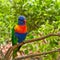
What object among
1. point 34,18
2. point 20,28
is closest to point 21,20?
point 20,28

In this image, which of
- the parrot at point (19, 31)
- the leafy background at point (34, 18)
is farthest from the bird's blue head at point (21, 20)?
the leafy background at point (34, 18)

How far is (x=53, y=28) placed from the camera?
1919 millimetres

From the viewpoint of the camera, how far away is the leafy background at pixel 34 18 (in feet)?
6.36

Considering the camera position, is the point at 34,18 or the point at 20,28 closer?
the point at 20,28

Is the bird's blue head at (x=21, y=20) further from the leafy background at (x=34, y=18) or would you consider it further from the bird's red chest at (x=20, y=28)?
the leafy background at (x=34, y=18)

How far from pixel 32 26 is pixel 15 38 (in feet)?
0.92

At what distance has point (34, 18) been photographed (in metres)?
2.21

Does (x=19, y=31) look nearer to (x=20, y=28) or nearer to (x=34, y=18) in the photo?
(x=20, y=28)

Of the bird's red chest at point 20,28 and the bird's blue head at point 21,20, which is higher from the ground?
the bird's blue head at point 21,20

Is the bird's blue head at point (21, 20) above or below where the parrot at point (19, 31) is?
above

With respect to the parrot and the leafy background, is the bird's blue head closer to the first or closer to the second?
the parrot

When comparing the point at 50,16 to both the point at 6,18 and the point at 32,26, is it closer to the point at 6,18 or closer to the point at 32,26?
the point at 32,26

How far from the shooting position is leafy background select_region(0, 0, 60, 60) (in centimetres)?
194

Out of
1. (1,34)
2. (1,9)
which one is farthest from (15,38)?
(1,9)
